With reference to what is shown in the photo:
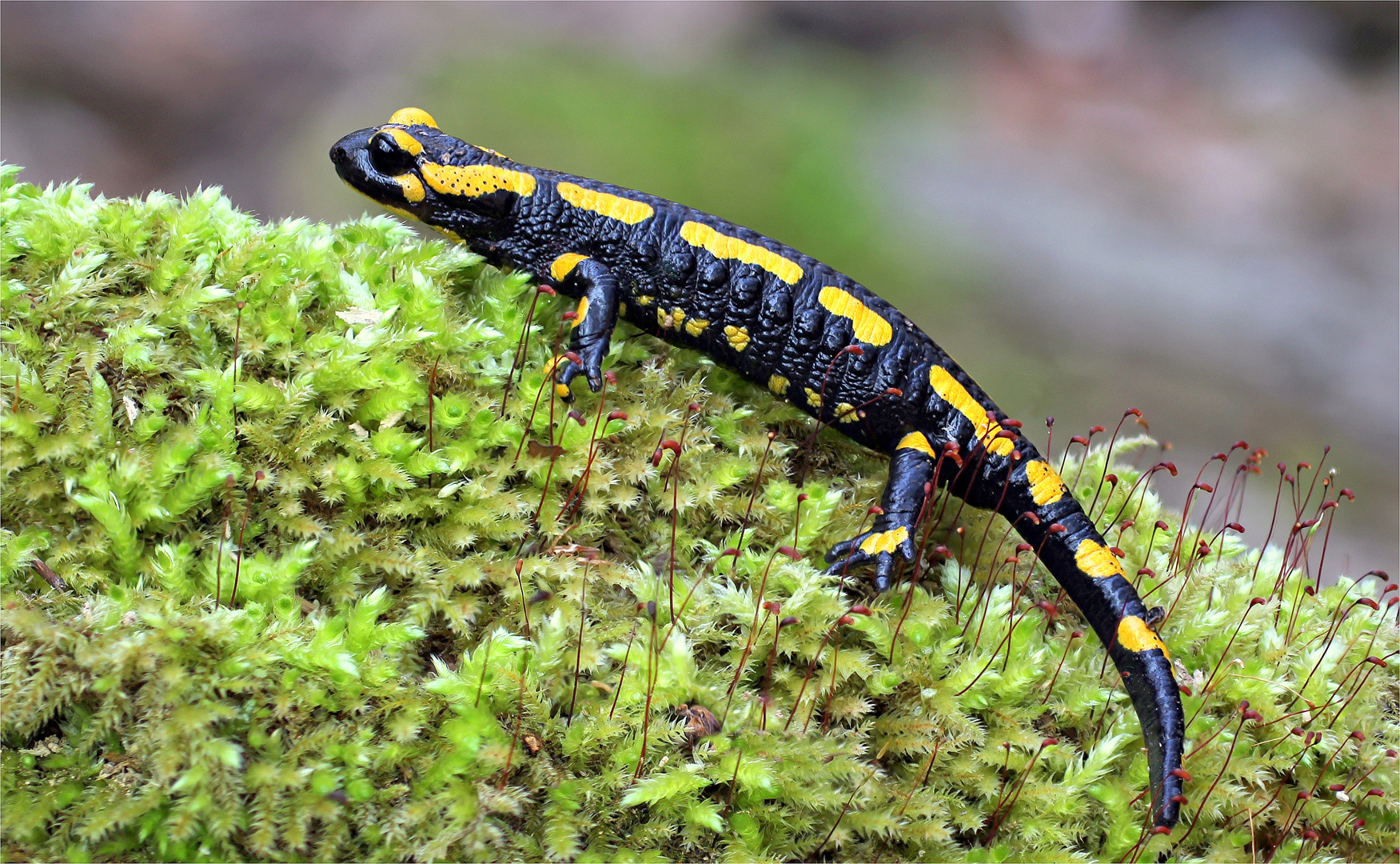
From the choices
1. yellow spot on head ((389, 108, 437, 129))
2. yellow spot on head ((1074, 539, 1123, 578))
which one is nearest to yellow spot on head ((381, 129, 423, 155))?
yellow spot on head ((389, 108, 437, 129))

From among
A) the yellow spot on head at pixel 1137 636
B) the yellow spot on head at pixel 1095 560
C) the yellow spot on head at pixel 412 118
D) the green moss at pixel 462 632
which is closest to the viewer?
the green moss at pixel 462 632

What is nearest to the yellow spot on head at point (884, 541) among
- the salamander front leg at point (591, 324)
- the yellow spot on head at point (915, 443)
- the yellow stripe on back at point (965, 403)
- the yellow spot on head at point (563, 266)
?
the yellow spot on head at point (915, 443)

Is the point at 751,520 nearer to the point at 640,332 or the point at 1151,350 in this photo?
the point at 640,332

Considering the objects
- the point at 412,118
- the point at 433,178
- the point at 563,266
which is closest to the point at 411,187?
the point at 433,178

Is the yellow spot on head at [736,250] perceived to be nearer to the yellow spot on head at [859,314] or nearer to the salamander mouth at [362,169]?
the yellow spot on head at [859,314]

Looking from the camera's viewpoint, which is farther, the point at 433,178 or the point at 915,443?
the point at 433,178

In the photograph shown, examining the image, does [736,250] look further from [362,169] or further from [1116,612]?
[1116,612]
